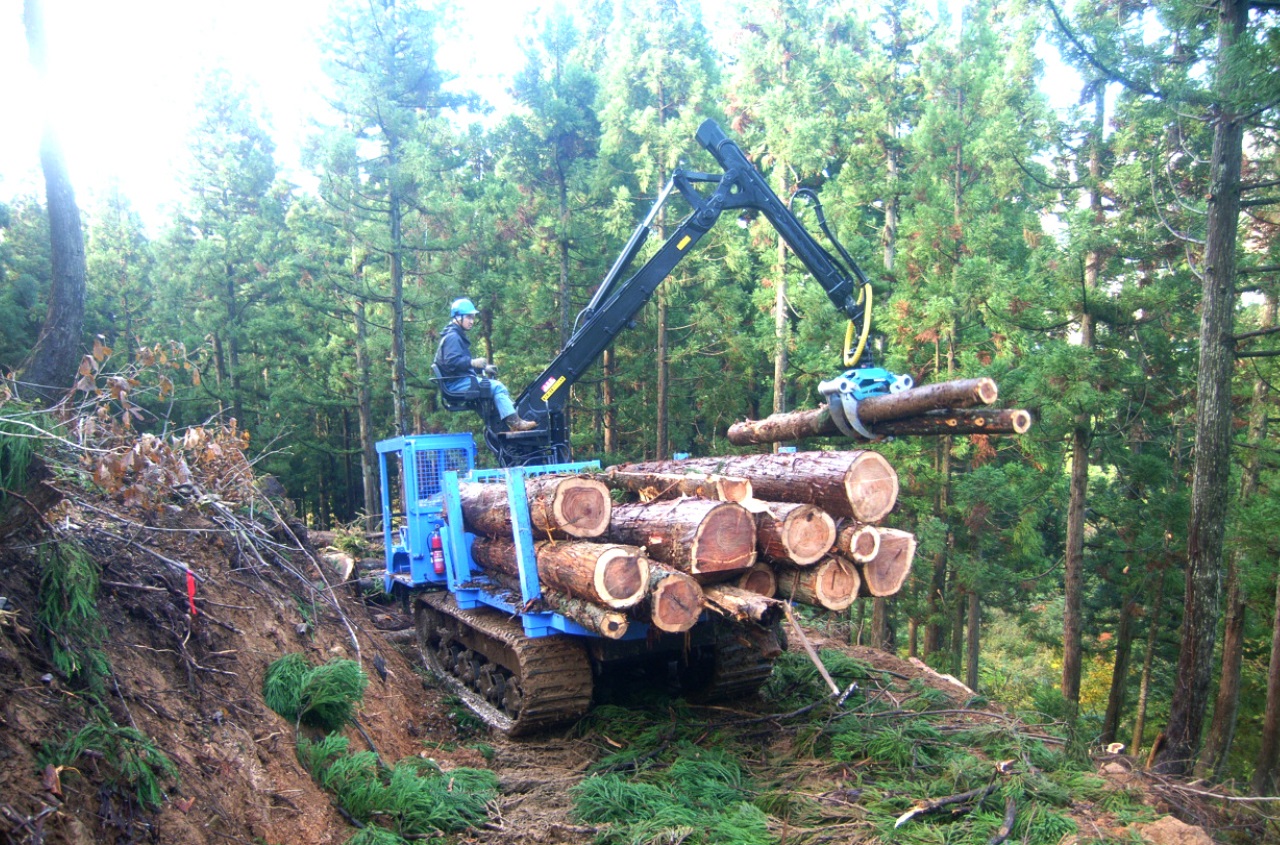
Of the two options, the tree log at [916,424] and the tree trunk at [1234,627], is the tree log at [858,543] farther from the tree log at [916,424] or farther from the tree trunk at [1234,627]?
the tree trunk at [1234,627]

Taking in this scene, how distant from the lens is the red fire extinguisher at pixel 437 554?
8500mm

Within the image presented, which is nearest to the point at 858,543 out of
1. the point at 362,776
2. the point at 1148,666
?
the point at 362,776

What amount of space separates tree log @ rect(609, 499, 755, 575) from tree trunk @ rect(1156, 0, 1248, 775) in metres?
5.09

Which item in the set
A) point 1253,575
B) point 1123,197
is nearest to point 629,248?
point 1123,197

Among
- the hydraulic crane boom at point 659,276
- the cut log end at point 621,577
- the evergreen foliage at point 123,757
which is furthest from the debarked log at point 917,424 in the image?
the evergreen foliage at point 123,757

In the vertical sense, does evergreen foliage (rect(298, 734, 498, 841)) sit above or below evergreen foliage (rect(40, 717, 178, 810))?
below

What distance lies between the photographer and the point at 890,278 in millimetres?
14383

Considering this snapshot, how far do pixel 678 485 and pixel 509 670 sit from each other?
2.49 m

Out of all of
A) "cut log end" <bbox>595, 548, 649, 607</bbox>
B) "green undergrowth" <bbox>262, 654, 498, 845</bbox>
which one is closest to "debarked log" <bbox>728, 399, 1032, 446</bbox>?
"cut log end" <bbox>595, 548, 649, 607</bbox>

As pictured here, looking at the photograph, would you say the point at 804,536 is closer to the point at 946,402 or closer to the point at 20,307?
the point at 946,402

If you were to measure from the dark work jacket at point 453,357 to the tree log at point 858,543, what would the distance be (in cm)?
417

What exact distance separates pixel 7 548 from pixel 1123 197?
1261cm

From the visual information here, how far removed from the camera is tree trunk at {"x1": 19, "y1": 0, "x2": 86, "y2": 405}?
8183 mm

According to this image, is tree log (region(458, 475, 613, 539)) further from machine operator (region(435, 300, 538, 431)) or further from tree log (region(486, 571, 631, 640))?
machine operator (region(435, 300, 538, 431))
